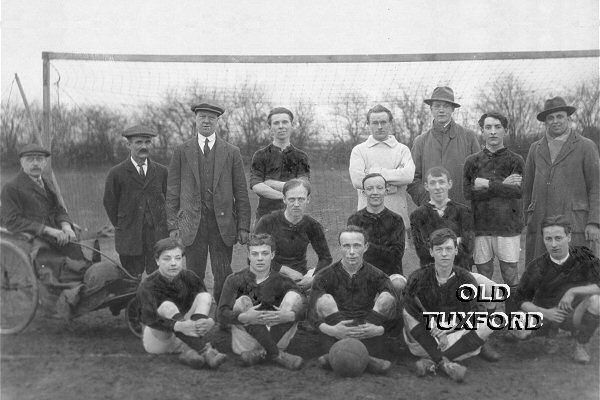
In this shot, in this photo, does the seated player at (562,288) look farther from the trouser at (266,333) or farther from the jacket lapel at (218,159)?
the jacket lapel at (218,159)

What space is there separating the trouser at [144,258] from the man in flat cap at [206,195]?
24 cm

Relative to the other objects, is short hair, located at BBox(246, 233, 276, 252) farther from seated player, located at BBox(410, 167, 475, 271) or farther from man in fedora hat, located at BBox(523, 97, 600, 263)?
man in fedora hat, located at BBox(523, 97, 600, 263)

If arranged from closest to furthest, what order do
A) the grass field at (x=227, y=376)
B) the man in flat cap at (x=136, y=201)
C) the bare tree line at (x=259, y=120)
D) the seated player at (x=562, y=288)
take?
the grass field at (x=227, y=376)
the seated player at (x=562, y=288)
the man in flat cap at (x=136, y=201)
the bare tree line at (x=259, y=120)

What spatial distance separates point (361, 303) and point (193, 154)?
1.68m

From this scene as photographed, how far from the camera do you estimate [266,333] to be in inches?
153

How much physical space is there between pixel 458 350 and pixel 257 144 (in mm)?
3041

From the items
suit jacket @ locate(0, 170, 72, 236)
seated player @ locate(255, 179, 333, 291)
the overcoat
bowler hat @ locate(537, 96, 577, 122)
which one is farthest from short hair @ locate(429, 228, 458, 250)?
suit jacket @ locate(0, 170, 72, 236)

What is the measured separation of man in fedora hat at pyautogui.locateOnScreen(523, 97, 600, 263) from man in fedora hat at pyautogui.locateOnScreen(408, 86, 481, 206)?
50 cm

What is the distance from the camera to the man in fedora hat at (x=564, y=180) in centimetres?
452

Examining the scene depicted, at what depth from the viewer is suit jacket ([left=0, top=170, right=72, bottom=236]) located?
14.1 ft

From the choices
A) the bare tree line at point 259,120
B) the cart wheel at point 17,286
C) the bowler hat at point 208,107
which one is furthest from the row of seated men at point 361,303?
the bare tree line at point 259,120

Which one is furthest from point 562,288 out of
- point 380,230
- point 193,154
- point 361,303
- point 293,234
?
point 193,154

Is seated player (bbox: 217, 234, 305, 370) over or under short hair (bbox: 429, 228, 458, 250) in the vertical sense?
under

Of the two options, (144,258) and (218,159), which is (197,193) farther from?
(144,258)
